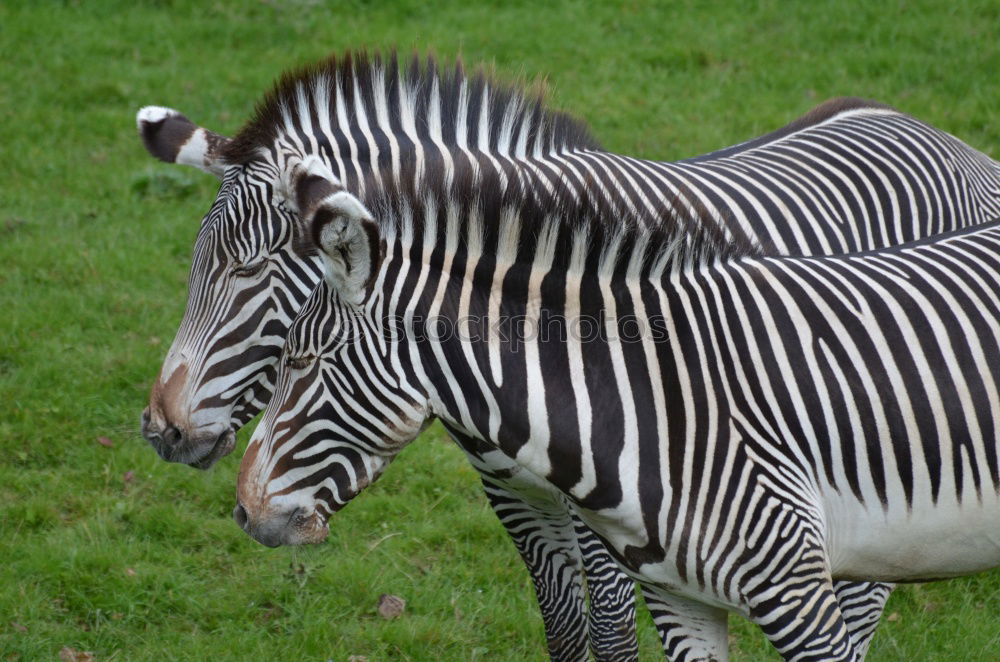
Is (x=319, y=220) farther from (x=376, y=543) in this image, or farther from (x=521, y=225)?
(x=376, y=543)

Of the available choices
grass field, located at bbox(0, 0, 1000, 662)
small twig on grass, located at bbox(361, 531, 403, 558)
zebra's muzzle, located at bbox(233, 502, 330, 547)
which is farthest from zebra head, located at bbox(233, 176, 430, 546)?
small twig on grass, located at bbox(361, 531, 403, 558)

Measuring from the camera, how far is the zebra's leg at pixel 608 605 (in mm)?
4598

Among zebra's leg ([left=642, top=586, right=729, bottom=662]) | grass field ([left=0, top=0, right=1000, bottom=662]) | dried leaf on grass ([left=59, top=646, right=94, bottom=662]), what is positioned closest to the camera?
zebra's leg ([left=642, top=586, right=729, bottom=662])

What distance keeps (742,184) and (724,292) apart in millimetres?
1924

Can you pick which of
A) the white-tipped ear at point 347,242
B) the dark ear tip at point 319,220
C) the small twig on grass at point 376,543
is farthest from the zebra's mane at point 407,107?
the small twig on grass at point 376,543

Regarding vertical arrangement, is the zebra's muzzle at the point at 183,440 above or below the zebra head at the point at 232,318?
below

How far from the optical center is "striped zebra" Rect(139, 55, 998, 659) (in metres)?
4.38

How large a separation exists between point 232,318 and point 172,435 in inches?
21.8

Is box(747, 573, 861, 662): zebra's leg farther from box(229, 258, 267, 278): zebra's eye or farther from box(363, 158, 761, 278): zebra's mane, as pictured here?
box(229, 258, 267, 278): zebra's eye

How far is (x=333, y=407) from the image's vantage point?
3.29m

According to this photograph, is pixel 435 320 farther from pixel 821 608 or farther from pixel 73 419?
pixel 73 419

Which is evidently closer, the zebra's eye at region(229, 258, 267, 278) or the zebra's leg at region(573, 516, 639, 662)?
the zebra's eye at region(229, 258, 267, 278)

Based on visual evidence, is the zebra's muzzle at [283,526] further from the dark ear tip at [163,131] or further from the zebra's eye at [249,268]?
the dark ear tip at [163,131]

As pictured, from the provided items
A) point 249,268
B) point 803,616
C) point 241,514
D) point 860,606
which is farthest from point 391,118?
point 860,606
